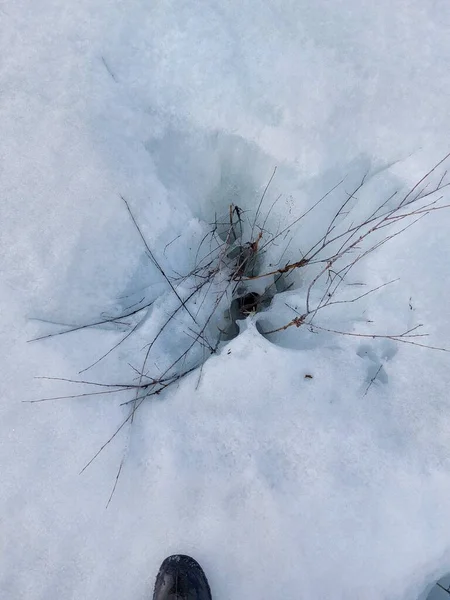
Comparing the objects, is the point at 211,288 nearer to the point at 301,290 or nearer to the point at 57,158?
the point at 301,290

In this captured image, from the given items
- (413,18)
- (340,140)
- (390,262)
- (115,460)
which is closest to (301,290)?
(390,262)

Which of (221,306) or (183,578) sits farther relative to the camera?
(221,306)

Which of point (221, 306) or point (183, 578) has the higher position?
point (221, 306)

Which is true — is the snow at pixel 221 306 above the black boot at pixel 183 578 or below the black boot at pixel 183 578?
above
